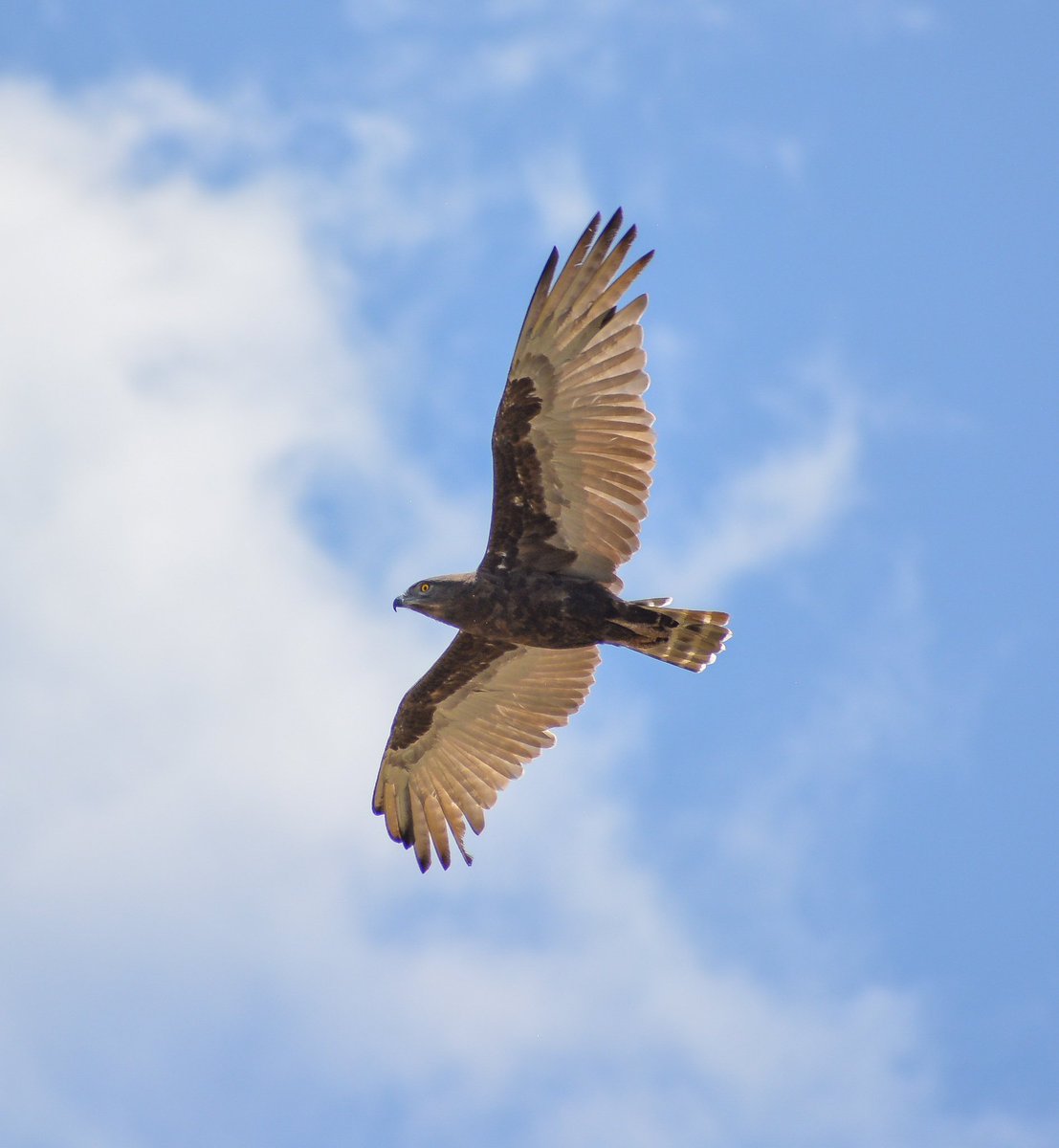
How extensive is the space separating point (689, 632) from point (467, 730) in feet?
9.18

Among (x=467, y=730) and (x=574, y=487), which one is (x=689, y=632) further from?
(x=467, y=730)

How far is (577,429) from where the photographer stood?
1284 centimetres

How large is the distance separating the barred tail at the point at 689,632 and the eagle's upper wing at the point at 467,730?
1669 millimetres

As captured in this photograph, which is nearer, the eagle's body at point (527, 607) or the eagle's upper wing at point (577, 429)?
the eagle's upper wing at point (577, 429)

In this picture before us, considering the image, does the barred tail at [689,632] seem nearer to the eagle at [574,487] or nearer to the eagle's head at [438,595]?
the eagle at [574,487]

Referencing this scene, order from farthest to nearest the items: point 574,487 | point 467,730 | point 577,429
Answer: point 467,730, point 574,487, point 577,429

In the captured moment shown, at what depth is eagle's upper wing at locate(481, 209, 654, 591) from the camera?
12609mm

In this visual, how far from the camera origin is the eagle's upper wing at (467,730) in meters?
14.8

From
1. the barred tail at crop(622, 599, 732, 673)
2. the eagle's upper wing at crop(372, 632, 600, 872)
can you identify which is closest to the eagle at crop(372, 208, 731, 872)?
the barred tail at crop(622, 599, 732, 673)

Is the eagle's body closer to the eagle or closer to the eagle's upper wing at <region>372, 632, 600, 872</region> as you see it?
the eagle

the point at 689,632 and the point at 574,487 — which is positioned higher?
the point at 574,487

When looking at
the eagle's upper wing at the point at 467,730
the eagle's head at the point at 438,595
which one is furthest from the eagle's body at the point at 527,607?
the eagle's upper wing at the point at 467,730

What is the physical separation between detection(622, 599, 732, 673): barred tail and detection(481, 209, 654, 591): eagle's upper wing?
0.50m

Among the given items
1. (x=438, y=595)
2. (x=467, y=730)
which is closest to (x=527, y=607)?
(x=438, y=595)
